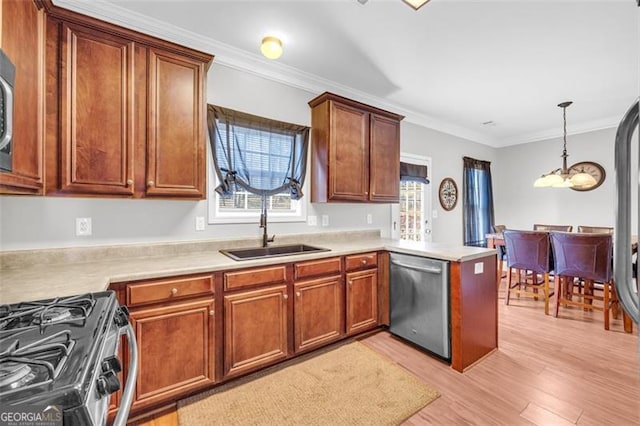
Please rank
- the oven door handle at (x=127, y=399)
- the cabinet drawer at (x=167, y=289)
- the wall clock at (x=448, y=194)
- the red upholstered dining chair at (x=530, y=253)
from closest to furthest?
1. the oven door handle at (x=127, y=399)
2. the cabinet drawer at (x=167, y=289)
3. the red upholstered dining chair at (x=530, y=253)
4. the wall clock at (x=448, y=194)

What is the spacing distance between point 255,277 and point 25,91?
157cm

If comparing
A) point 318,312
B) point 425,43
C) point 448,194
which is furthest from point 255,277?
point 448,194

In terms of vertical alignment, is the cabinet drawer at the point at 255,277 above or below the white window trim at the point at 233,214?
below

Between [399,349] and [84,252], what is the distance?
8.61ft

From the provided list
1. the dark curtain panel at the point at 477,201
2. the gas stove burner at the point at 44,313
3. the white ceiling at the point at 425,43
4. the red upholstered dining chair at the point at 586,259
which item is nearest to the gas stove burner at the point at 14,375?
the gas stove burner at the point at 44,313

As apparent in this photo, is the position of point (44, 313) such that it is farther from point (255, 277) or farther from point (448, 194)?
point (448, 194)

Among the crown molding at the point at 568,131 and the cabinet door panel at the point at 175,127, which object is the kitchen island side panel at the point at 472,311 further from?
the crown molding at the point at 568,131

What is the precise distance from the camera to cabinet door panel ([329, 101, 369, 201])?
283 cm

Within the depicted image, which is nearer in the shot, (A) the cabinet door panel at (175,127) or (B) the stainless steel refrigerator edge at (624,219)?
(B) the stainless steel refrigerator edge at (624,219)

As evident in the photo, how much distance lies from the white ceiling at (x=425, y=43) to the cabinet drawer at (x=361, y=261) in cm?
189

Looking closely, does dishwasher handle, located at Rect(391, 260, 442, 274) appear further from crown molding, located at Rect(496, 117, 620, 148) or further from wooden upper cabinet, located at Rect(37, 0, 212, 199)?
crown molding, located at Rect(496, 117, 620, 148)

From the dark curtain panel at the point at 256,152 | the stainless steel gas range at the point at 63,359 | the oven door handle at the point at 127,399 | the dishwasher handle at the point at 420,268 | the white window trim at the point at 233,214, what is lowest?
the oven door handle at the point at 127,399

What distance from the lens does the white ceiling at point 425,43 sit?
202 cm

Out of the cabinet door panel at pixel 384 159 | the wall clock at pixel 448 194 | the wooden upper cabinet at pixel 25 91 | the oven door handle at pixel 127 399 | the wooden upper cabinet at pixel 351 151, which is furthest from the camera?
the wall clock at pixel 448 194
